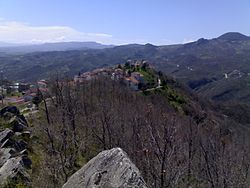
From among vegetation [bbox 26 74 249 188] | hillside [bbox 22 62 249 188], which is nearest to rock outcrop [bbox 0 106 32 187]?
hillside [bbox 22 62 249 188]

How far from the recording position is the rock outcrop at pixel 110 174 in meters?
8.99

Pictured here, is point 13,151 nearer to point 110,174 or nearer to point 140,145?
point 140,145

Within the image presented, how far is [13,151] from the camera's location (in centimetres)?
2180

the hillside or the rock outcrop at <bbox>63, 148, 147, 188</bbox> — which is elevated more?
the rock outcrop at <bbox>63, 148, 147, 188</bbox>

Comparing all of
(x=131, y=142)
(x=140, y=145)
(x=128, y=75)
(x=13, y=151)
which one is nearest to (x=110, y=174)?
(x=13, y=151)

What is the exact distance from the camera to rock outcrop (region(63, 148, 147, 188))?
8992 millimetres

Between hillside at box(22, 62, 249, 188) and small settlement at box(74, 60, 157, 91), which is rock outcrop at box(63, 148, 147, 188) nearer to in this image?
hillside at box(22, 62, 249, 188)

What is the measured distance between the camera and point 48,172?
675 inches

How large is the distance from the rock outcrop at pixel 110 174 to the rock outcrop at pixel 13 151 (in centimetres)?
390

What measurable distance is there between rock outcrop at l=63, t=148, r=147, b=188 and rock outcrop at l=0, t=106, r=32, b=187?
12.8ft

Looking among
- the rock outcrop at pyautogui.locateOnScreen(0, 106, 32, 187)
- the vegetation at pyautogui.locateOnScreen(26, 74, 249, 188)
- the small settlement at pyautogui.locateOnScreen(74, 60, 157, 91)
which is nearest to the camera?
the rock outcrop at pyautogui.locateOnScreen(0, 106, 32, 187)

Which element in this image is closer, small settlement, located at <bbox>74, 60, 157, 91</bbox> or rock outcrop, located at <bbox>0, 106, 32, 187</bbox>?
rock outcrop, located at <bbox>0, 106, 32, 187</bbox>

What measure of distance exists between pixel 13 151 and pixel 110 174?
13923 millimetres

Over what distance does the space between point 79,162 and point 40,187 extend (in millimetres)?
15785
